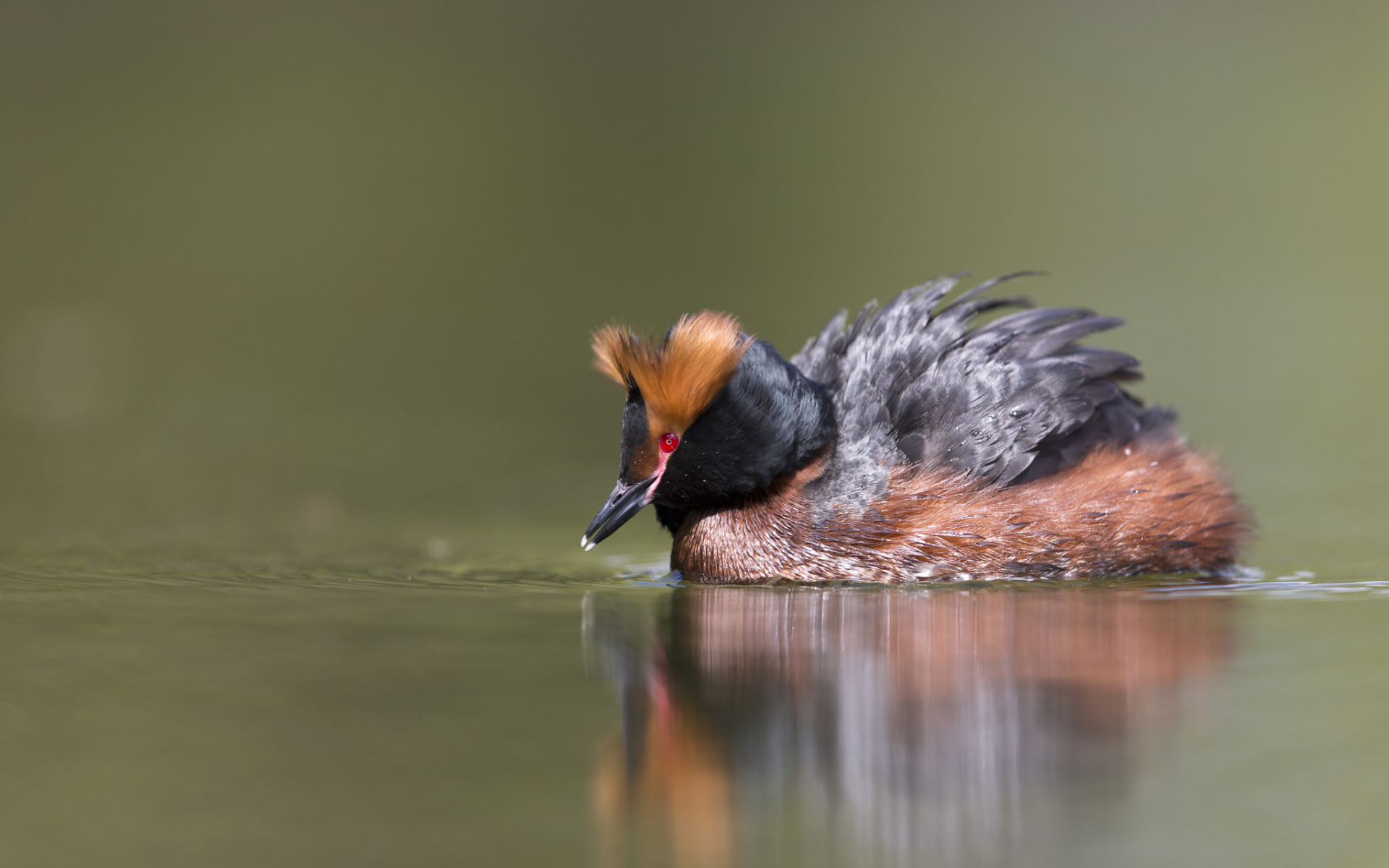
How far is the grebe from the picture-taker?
6.69 metres

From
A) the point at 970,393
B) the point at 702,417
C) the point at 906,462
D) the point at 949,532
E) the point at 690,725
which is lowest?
the point at 690,725

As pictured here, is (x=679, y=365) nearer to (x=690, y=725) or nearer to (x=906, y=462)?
(x=906, y=462)

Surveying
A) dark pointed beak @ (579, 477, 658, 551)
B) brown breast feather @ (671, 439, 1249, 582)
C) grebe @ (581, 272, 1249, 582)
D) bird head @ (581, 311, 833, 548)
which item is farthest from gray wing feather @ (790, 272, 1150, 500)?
dark pointed beak @ (579, 477, 658, 551)

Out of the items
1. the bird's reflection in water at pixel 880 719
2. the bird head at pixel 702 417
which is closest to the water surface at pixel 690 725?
the bird's reflection in water at pixel 880 719

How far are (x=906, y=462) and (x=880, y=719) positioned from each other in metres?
2.77

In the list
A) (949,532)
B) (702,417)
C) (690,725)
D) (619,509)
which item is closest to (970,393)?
(949,532)

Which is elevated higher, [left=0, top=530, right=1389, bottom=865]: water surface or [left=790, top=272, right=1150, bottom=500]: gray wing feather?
[left=790, top=272, right=1150, bottom=500]: gray wing feather

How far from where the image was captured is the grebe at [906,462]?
21.9 feet

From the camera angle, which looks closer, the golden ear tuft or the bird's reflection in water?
the bird's reflection in water

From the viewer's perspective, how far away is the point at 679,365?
6527 mm

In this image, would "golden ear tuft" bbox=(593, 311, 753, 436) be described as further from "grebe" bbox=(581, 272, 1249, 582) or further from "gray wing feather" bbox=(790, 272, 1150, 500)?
"gray wing feather" bbox=(790, 272, 1150, 500)

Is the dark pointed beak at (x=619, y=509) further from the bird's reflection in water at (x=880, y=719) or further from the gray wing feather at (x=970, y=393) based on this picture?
the gray wing feather at (x=970, y=393)

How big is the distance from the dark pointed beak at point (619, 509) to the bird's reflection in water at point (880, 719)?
1.66ft

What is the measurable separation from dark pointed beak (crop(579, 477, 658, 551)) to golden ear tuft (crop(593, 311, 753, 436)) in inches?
10.0
